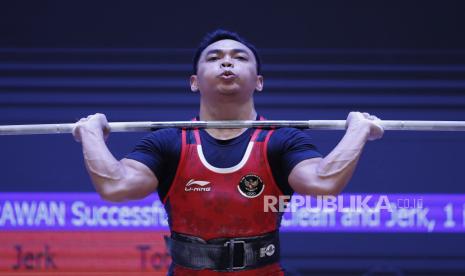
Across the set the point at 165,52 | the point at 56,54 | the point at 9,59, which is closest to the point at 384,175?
the point at 165,52

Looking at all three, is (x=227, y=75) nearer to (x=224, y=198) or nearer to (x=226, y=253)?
(x=224, y=198)

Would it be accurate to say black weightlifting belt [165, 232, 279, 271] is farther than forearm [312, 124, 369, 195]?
Yes

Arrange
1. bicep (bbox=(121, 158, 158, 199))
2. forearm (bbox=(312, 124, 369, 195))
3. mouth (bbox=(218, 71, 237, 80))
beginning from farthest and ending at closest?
mouth (bbox=(218, 71, 237, 80))
bicep (bbox=(121, 158, 158, 199))
forearm (bbox=(312, 124, 369, 195))

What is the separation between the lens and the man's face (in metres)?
2.22

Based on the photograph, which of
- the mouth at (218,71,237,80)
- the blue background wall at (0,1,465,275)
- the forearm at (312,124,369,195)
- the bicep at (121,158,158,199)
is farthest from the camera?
the blue background wall at (0,1,465,275)

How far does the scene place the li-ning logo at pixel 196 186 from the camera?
211cm

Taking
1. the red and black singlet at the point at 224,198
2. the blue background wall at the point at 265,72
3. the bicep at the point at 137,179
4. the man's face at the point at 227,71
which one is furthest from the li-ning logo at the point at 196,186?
the blue background wall at the point at 265,72

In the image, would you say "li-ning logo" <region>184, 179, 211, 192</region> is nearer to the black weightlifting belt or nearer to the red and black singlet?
the red and black singlet

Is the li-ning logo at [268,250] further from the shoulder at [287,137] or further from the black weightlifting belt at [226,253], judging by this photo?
the shoulder at [287,137]

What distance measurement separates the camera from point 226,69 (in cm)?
223

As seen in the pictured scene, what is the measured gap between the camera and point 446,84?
402 centimetres

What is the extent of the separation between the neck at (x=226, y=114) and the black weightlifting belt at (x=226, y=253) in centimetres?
41

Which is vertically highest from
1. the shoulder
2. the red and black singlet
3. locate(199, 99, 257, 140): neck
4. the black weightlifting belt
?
locate(199, 99, 257, 140): neck

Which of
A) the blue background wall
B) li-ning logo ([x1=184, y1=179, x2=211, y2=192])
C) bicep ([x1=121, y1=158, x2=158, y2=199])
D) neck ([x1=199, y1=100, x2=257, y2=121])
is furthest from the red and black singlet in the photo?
the blue background wall
